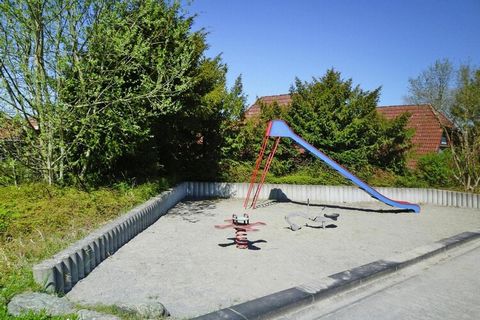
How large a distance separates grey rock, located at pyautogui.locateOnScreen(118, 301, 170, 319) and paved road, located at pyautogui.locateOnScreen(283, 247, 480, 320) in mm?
1613

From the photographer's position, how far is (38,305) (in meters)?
4.23

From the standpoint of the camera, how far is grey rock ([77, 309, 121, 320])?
13.2ft

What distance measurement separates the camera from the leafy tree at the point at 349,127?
627 inches

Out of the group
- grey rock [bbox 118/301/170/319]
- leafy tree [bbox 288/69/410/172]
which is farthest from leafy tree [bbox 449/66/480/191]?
grey rock [bbox 118/301/170/319]

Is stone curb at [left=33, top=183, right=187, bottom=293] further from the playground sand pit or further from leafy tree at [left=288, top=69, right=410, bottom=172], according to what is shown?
leafy tree at [left=288, top=69, right=410, bottom=172]

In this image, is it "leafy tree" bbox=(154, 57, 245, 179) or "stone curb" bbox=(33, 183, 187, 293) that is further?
"leafy tree" bbox=(154, 57, 245, 179)

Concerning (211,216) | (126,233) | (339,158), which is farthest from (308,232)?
(339,158)

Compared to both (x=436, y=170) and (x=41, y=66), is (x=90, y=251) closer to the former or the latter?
(x=41, y=66)

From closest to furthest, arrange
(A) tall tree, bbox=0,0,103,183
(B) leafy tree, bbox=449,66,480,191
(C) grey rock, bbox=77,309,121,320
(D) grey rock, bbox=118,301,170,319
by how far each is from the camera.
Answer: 1. (C) grey rock, bbox=77,309,121,320
2. (D) grey rock, bbox=118,301,170,319
3. (A) tall tree, bbox=0,0,103,183
4. (B) leafy tree, bbox=449,66,480,191

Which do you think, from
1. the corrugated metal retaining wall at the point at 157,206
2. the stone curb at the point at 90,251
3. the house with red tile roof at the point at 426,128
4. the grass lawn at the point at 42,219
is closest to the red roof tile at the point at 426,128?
the house with red tile roof at the point at 426,128

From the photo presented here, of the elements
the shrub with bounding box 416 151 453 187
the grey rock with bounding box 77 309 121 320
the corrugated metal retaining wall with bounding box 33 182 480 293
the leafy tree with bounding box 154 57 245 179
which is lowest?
the grey rock with bounding box 77 309 121 320

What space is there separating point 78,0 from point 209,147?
8.64 meters

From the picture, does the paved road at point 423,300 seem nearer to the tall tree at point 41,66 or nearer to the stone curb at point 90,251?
the stone curb at point 90,251

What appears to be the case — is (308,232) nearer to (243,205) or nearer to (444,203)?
(243,205)
